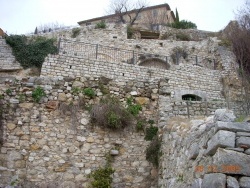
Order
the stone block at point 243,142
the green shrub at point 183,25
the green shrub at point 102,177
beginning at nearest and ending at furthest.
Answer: the stone block at point 243,142
the green shrub at point 102,177
the green shrub at point 183,25

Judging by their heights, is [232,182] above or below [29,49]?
below

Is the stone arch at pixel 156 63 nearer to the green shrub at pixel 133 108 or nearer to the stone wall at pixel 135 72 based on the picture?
the stone wall at pixel 135 72

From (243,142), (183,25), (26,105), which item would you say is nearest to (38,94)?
(26,105)

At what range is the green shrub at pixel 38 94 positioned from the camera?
8.76m

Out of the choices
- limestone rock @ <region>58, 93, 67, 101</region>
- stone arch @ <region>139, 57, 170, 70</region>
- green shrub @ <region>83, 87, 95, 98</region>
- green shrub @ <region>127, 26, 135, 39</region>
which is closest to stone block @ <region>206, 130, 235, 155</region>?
green shrub @ <region>83, 87, 95, 98</region>

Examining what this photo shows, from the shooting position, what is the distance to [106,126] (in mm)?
8703

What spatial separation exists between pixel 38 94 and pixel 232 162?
620 centimetres

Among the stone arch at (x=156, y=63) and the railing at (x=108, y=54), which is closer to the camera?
the railing at (x=108, y=54)

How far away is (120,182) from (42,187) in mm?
1906

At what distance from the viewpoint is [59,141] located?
8344 millimetres

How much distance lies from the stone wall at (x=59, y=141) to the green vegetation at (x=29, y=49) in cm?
978

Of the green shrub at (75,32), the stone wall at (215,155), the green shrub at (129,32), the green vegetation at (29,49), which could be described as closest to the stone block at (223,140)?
the stone wall at (215,155)

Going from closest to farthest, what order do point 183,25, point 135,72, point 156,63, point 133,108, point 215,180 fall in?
point 215,180, point 133,108, point 135,72, point 156,63, point 183,25

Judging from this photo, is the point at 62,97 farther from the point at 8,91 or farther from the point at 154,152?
the point at 154,152
